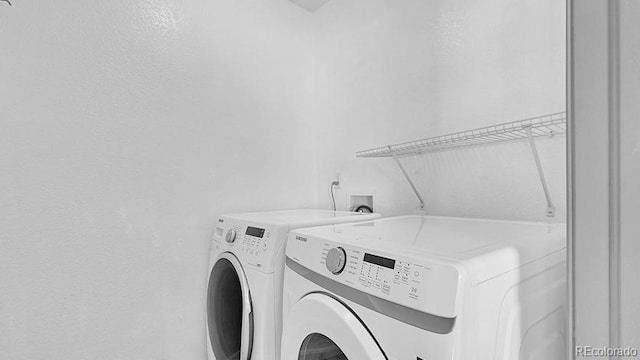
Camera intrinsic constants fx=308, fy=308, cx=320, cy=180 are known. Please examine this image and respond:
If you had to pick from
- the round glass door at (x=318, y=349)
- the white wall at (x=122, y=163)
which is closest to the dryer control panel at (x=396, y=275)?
the round glass door at (x=318, y=349)

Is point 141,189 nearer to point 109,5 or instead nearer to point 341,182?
point 109,5

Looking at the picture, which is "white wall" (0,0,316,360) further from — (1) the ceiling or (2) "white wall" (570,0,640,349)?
(2) "white wall" (570,0,640,349)

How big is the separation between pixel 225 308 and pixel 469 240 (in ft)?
3.95

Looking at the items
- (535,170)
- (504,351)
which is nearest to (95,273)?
(504,351)

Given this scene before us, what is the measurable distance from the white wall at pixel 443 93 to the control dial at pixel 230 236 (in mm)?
855

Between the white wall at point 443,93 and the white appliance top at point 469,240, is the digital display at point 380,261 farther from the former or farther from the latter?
the white wall at point 443,93

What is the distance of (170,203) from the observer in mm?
1640

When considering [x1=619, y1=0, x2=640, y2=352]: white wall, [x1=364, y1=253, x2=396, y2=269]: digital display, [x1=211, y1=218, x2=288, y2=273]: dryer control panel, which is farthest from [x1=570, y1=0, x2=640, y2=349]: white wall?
[x1=211, y1=218, x2=288, y2=273]: dryer control panel

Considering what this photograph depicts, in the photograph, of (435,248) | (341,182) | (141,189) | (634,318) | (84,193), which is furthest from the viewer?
(341,182)

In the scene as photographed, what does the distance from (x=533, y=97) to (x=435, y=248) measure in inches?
34.7

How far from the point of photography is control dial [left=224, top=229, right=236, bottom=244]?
1456 millimetres

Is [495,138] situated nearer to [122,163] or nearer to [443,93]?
Result: [443,93]

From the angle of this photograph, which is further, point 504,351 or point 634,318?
point 504,351

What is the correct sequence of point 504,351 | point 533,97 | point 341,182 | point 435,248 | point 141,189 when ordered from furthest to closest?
point 341,182 → point 141,189 → point 533,97 → point 435,248 → point 504,351
